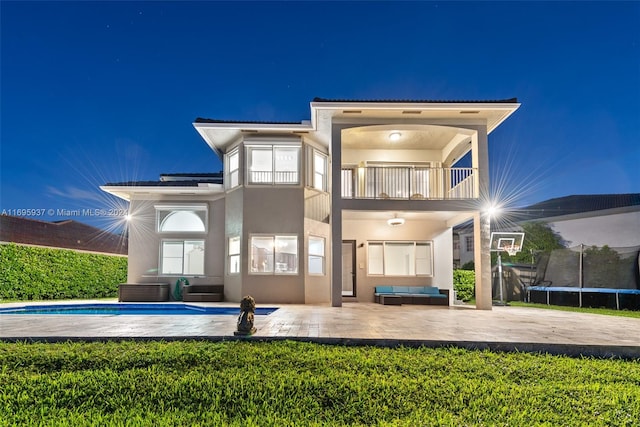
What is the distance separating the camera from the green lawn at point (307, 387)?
10.8 feet

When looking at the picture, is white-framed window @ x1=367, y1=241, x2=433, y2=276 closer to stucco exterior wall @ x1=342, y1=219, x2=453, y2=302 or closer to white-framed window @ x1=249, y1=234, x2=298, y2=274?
stucco exterior wall @ x1=342, y1=219, x2=453, y2=302

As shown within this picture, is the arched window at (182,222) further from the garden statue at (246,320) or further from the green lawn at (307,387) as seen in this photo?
the green lawn at (307,387)

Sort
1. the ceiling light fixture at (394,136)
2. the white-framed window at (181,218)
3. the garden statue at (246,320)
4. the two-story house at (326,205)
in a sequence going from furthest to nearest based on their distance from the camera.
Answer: the white-framed window at (181,218) → the ceiling light fixture at (394,136) → the two-story house at (326,205) → the garden statue at (246,320)

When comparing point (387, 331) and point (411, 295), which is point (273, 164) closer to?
point (411, 295)

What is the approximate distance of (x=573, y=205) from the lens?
2869cm

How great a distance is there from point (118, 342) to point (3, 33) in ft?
101

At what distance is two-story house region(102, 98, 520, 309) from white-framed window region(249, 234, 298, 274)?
3 centimetres

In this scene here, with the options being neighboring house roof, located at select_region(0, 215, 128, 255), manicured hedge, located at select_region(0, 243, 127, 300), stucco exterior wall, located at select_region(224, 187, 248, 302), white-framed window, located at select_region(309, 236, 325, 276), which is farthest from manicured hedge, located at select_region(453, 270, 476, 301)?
neighboring house roof, located at select_region(0, 215, 128, 255)

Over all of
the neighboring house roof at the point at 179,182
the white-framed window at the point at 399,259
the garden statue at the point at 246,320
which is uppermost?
the neighboring house roof at the point at 179,182

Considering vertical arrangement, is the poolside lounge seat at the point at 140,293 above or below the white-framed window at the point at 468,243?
below

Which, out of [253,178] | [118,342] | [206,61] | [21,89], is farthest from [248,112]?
[118,342]

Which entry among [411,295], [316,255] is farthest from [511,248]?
[316,255]

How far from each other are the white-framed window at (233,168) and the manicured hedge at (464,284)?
33.8ft

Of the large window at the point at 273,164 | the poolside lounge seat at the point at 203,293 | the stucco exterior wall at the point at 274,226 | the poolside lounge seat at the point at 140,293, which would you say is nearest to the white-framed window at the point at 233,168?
the large window at the point at 273,164
